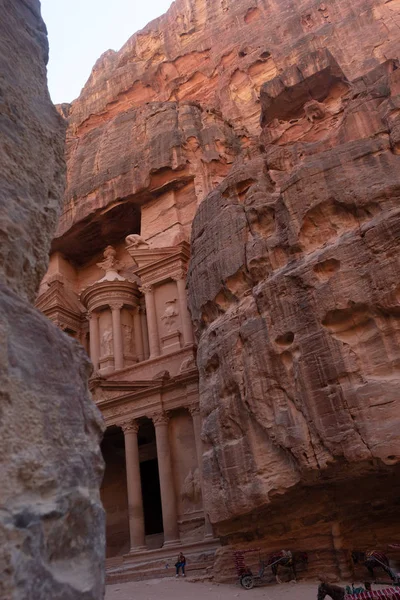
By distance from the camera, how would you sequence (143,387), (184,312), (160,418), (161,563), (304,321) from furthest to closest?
1. (184,312)
2. (143,387)
3. (160,418)
4. (161,563)
5. (304,321)

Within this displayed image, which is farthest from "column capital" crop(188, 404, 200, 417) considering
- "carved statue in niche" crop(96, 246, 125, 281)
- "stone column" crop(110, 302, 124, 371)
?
"carved statue in niche" crop(96, 246, 125, 281)

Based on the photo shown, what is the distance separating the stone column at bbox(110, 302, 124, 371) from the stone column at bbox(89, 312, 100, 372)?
116 centimetres

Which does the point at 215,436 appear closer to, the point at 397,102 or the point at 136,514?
the point at 136,514

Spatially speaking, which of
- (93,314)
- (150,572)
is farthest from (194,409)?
(93,314)

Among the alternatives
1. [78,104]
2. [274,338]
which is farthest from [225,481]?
[78,104]

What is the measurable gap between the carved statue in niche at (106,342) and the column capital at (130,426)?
20.4 feet

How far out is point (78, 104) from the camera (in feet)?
145

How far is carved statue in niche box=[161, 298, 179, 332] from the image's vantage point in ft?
81.7

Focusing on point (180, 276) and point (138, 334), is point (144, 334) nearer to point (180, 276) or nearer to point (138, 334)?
point (138, 334)

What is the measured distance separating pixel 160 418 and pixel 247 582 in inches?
365

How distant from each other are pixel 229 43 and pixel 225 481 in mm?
34707

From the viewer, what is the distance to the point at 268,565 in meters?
11.9

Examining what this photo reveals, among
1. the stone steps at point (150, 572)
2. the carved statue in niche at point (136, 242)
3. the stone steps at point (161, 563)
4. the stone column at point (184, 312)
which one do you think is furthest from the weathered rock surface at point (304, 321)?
the carved statue in niche at point (136, 242)

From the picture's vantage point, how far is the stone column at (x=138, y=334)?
88.6 feet
